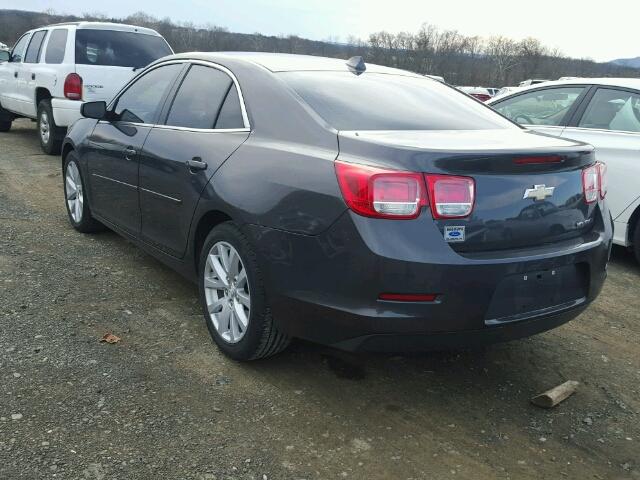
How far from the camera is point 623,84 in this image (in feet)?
18.0

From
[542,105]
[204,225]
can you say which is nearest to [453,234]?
[204,225]

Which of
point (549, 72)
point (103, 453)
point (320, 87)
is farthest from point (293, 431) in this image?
point (549, 72)

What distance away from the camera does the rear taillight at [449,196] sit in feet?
8.32

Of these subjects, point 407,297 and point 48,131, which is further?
point 48,131

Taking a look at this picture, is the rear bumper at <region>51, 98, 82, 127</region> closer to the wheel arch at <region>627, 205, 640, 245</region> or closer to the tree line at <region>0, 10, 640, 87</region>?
the wheel arch at <region>627, 205, 640, 245</region>

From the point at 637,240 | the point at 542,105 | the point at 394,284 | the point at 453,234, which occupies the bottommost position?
the point at 637,240

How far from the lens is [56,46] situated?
29.8ft

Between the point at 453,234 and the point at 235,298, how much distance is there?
1.25 m

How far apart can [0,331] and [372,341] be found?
2146 millimetres

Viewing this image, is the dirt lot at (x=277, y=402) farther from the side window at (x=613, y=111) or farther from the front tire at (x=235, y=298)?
the side window at (x=613, y=111)

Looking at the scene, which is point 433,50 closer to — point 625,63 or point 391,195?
point 625,63

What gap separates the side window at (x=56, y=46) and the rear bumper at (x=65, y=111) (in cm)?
60

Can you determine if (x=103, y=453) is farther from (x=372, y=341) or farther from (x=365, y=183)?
(x=365, y=183)

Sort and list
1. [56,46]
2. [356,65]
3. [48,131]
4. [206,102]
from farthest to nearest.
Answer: [48,131] < [56,46] < [356,65] < [206,102]
